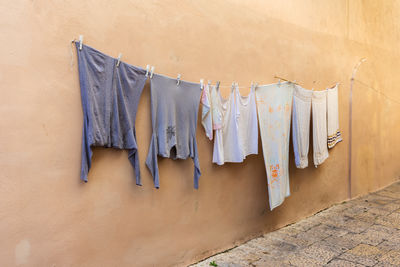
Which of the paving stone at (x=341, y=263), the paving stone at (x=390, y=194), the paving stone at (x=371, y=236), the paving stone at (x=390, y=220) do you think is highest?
the paving stone at (x=341, y=263)

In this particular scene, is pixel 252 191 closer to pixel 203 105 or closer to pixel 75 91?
pixel 203 105

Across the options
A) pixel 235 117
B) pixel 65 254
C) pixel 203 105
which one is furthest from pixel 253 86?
pixel 65 254

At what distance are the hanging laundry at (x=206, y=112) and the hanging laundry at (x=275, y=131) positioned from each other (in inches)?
25.1

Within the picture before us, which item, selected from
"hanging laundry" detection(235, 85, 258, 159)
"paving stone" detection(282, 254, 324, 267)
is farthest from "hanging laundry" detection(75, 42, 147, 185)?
"paving stone" detection(282, 254, 324, 267)

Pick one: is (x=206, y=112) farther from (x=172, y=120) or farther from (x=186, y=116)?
(x=172, y=120)

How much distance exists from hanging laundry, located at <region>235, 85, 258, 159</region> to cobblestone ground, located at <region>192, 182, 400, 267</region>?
1.07 meters

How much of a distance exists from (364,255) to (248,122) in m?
1.86

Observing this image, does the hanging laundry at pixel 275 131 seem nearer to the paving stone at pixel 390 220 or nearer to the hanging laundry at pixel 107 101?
the hanging laundry at pixel 107 101

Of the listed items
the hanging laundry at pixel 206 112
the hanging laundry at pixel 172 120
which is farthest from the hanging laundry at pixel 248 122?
the hanging laundry at pixel 172 120

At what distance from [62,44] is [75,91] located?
330mm

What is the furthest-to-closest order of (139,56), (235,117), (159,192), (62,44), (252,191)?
(252,191) < (235,117) < (159,192) < (139,56) < (62,44)

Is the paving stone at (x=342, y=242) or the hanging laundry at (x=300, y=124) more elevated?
the hanging laundry at (x=300, y=124)

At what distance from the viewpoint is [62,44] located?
7.56 feet

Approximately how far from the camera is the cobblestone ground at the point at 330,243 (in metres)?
3.36
